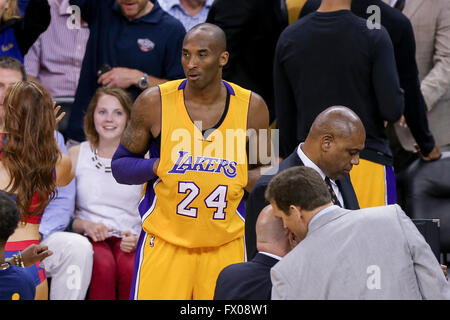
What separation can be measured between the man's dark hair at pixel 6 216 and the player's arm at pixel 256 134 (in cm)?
128

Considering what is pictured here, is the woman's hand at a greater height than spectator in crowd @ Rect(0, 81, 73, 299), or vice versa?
spectator in crowd @ Rect(0, 81, 73, 299)

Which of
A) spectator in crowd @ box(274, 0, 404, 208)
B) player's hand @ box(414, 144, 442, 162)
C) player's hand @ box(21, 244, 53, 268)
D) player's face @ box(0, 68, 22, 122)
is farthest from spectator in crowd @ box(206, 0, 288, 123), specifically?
player's hand @ box(21, 244, 53, 268)

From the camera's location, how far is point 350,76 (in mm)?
4766

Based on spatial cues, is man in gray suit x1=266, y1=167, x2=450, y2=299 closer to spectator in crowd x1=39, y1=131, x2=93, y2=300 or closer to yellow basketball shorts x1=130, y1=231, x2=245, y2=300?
yellow basketball shorts x1=130, y1=231, x2=245, y2=300

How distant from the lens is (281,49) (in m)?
4.95

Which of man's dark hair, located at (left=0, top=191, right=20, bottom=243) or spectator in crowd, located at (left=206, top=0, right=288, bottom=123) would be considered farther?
spectator in crowd, located at (left=206, top=0, right=288, bottom=123)

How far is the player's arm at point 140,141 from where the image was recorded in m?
4.21

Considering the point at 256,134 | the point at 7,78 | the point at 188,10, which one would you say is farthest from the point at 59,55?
the point at 256,134

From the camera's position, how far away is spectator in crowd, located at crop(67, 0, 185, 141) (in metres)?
5.96

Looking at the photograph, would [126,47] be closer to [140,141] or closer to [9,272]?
[140,141]

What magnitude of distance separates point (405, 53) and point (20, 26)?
2668 mm

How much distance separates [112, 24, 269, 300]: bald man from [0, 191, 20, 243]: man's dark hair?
819mm

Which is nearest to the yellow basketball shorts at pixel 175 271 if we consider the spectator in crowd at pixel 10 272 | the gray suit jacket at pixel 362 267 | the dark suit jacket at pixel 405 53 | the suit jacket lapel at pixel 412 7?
the spectator in crowd at pixel 10 272

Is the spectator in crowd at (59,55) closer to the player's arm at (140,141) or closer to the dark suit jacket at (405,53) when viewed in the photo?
the dark suit jacket at (405,53)
